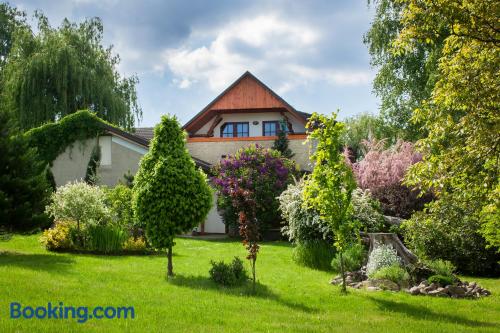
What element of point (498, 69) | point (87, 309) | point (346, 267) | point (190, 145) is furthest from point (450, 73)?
point (190, 145)

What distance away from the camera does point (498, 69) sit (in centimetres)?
958

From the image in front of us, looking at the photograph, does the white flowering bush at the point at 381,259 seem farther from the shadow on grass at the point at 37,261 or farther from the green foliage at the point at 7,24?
the green foliage at the point at 7,24

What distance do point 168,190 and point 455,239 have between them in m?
8.20

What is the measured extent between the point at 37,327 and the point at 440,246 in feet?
37.4

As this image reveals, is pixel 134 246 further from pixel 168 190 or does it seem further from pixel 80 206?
pixel 168 190

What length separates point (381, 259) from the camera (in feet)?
40.7

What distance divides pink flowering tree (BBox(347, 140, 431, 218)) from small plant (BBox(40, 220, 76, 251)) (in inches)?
434

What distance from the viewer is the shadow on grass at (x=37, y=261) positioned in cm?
1205

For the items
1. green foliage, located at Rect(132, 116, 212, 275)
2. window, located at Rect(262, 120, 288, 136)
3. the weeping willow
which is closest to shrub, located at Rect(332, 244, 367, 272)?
green foliage, located at Rect(132, 116, 212, 275)

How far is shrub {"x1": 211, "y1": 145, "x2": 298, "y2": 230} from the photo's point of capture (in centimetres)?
2256

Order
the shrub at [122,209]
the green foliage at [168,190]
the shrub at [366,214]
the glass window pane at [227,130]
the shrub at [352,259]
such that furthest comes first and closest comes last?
the glass window pane at [227,130]
the shrub at [122,209]
the shrub at [366,214]
the shrub at [352,259]
the green foliage at [168,190]

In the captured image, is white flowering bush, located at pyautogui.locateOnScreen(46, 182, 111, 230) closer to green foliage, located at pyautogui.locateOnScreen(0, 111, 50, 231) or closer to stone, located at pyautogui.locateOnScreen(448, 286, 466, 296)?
green foliage, located at pyautogui.locateOnScreen(0, 111, 50, 231)

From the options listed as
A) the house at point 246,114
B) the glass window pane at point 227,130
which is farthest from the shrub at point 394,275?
the glass window pane at point 227,130

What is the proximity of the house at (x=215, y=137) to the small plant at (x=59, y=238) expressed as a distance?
8662 millimetres
